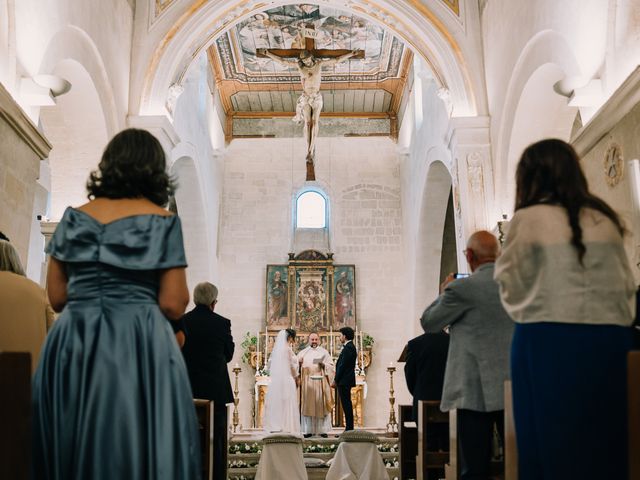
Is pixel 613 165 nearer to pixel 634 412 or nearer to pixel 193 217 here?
pixel 634 412

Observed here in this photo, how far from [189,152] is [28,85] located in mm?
7246

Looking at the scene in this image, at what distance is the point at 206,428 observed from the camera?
505 cm

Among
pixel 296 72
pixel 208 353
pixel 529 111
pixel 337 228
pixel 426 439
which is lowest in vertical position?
pixel 426 439

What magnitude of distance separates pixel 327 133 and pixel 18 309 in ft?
52.5

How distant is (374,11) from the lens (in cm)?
1064

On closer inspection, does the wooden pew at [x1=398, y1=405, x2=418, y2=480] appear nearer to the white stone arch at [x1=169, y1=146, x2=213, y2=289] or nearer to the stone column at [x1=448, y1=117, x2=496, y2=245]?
the stone column at [x1=448, y1=117, x2=496, y2=245]

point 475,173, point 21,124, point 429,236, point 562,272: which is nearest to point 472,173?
point 475,173

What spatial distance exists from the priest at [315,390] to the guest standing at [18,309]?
9.21 m

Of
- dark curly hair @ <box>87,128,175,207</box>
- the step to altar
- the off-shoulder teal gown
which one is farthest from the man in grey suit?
the step to altar

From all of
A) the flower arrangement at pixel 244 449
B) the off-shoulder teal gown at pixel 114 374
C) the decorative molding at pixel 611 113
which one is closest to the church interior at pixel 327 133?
the decorative molding at pixel 611 113

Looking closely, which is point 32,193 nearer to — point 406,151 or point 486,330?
point 486,330

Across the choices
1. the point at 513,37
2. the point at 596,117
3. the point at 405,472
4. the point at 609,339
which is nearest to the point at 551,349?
the point at 609,339

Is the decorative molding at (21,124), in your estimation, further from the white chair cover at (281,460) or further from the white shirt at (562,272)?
the white shirt at (562,272)

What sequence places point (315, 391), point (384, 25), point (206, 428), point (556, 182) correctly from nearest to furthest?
point (556, 182) < point (206, 428) < point (384, 25) < point (315, 391)
